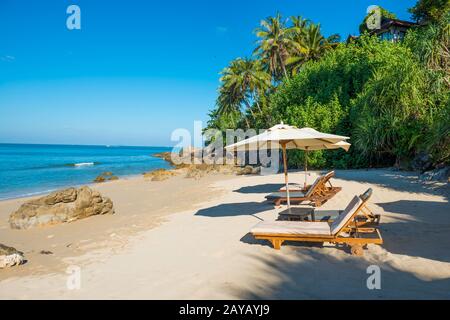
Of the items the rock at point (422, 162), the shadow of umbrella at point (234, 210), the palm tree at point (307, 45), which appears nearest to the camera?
the shadow of umbrella at point (234, 210)

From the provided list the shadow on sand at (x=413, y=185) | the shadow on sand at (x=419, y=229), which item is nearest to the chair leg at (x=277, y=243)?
the shadow on sand at (x=419, y=229)

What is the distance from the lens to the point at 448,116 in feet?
37.4

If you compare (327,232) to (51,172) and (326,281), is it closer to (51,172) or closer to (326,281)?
(326,281)

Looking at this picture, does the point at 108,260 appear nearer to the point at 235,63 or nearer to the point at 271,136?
the point at 271,136

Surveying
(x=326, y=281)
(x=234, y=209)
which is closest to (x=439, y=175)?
(x=234, y=209)

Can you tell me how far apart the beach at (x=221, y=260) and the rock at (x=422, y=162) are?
586 centimetres

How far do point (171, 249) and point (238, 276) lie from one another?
2.00 metres

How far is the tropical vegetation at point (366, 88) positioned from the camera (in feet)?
44.8

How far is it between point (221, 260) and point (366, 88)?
19.2 m

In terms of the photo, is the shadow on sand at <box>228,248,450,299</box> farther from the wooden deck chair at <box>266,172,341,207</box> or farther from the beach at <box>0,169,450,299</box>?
the wooden deck chair at <box>266,172,341,207</box>

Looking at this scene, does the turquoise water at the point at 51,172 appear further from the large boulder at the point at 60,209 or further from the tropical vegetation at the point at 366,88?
the tropical vegetation at the point at 366,88

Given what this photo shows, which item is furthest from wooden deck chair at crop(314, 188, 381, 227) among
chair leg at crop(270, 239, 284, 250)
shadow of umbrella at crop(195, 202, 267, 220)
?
shadow of umbrella at crop(195, 202, 267, 220)

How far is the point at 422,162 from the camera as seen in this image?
15336mm
